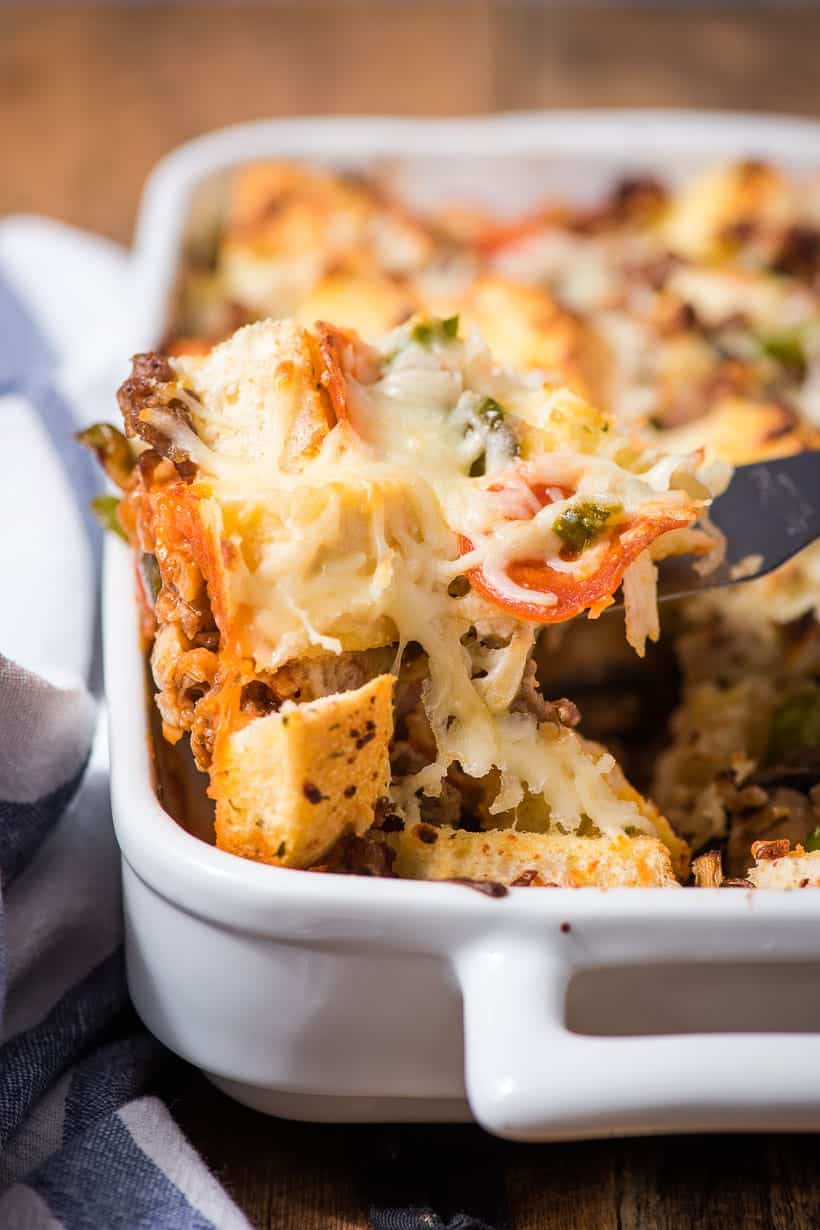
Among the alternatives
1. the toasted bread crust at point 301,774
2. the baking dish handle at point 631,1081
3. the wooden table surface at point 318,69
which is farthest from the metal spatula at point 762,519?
the wooden table surface at point 318,69

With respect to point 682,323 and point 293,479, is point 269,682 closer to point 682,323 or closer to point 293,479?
point 293,479

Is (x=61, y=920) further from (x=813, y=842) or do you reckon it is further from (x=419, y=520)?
(x=813, y=842)

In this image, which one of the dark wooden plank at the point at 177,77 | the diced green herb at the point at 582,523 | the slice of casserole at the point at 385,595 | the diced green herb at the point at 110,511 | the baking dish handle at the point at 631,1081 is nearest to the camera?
the baking dish handle at the point at 631,1081

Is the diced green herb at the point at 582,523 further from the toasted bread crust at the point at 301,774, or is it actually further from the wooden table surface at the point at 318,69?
the wooden table surface at the point at 318,69

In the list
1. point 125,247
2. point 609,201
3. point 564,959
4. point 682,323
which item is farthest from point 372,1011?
point 125,247

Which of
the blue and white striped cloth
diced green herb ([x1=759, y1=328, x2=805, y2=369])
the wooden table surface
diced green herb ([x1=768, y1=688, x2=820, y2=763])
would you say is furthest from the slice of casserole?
the wooden table surface

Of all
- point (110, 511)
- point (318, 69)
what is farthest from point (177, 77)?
point (110, 511)

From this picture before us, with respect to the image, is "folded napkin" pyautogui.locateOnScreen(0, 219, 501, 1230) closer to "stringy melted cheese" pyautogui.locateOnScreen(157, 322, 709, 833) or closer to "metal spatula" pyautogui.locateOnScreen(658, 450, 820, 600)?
"stringy melted cheese" pyautogui.locateOnScreen(157, 322, 709, 833)
